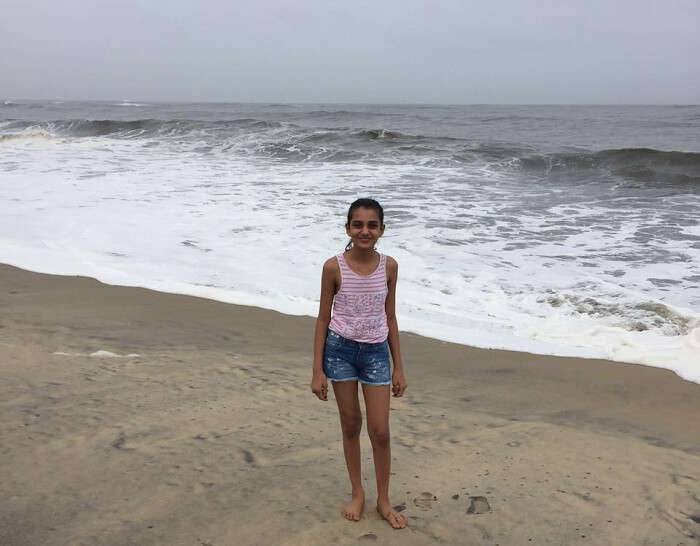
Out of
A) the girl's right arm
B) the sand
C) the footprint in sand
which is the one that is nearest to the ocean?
the sand

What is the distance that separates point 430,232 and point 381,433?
22.2 ft

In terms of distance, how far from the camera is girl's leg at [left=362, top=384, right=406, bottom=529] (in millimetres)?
2373

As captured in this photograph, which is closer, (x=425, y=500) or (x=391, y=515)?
(x=391, y=515)

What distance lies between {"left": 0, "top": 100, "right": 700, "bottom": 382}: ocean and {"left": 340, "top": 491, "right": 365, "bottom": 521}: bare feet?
A: 2062mm

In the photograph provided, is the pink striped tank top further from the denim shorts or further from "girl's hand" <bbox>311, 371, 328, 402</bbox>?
"girl's hand" <bbox>311, 371, 328, 402</bbox>

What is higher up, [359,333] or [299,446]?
[359,333]

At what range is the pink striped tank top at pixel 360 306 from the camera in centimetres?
237

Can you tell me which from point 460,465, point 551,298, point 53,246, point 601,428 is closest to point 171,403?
point 460,465

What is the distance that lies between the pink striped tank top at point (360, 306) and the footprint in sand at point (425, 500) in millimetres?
687

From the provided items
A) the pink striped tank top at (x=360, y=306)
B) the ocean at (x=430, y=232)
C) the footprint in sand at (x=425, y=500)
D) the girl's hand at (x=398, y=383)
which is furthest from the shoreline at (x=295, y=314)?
the pink striped tank top at (x=360, y=306)

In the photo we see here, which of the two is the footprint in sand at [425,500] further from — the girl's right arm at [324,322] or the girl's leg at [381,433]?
the girl's right arm at [324,322]

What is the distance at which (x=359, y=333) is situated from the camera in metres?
2.36

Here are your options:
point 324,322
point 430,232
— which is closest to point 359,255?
point 324,322

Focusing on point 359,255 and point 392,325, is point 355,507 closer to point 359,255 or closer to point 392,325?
point 392,325
